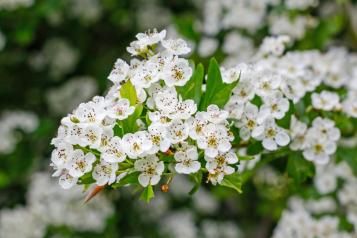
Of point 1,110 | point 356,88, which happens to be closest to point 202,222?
point 1,110

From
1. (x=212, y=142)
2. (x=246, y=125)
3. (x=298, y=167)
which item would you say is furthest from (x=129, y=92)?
(x=298, y=167)

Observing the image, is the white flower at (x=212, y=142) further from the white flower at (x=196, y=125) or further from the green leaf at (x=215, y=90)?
the green leaf at (x=215, y=90)

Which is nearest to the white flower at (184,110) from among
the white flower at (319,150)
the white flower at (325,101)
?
the white flower at (319,150)

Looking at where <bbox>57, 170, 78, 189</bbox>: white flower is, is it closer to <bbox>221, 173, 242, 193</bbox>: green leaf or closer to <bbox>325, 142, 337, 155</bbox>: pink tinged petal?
<bbox>221, 173, 242, 193</bbox>: green leaf

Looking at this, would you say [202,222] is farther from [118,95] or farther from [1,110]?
[118,95]

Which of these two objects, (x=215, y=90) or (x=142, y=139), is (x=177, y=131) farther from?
(x=215, y=90)

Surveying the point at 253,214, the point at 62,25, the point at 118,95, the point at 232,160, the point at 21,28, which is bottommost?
the point at 253,214

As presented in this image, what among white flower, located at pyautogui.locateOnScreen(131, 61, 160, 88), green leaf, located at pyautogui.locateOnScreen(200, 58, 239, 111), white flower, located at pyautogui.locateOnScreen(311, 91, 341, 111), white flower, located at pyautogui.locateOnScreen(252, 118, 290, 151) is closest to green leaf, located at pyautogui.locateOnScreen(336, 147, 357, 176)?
white flower, located at pyautogui.locateOnScreen(311, 91, 341, 111)
